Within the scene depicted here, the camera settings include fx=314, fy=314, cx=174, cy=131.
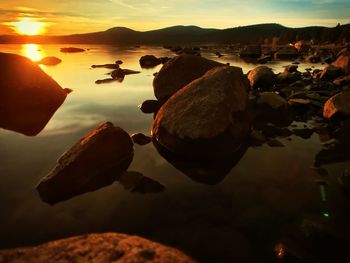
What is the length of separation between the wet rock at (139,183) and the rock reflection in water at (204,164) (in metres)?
0.93

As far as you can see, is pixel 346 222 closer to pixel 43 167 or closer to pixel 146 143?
pixel 146 143

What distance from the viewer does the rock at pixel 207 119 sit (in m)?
8.22

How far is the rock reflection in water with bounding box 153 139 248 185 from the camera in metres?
7.50

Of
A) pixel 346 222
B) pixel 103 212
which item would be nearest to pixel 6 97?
pixel 103 212

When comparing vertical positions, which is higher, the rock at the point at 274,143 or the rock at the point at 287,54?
the rock at the point at 274,143

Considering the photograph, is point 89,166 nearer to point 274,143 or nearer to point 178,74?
point 274,143

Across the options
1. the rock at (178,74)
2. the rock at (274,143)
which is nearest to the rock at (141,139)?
the rock at (274,143)

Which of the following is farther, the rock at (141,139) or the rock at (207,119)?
the rock at (141,139)

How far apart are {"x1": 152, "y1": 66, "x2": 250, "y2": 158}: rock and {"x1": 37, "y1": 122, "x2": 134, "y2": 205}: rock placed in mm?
1327

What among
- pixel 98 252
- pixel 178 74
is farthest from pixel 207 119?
pixel 178 74

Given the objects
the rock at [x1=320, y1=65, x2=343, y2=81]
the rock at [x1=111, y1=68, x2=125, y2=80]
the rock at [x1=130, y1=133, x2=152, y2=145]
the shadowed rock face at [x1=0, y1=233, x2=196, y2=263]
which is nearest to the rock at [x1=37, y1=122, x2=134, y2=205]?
the rock at [x1=130, y1=133, x2=152, y2=145]

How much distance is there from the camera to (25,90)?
15.7m

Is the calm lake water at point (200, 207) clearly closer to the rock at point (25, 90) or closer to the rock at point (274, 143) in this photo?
the rock at point (274, 143)

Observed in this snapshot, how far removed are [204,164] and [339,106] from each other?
6.05 m
